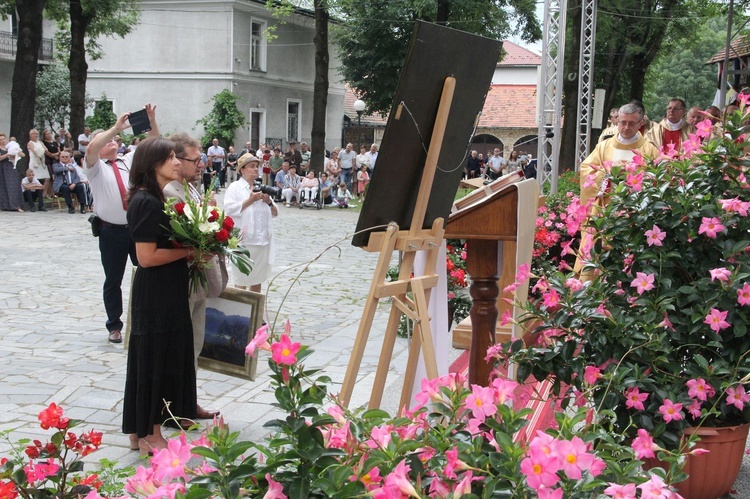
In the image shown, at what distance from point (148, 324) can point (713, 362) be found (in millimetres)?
3001

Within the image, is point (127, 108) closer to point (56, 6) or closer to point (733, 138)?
point (56, 6)

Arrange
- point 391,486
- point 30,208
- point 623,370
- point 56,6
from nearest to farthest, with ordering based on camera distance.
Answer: point 391,486 → point 623,370 → point 30,208 → point 56,6

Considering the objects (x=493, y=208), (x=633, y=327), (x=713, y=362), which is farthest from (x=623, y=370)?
(x=493, y=208)

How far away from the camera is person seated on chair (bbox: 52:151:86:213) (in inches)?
824

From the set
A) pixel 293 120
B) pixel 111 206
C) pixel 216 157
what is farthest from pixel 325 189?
pixel 293 120

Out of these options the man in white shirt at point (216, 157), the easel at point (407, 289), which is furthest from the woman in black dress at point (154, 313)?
the man in white shirt at point (216, 157)

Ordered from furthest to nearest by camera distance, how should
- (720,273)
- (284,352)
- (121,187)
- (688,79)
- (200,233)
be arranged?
(688,79) < (121,187) < (200,233) < (720,273) < (284,352)

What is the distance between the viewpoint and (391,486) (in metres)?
1.96

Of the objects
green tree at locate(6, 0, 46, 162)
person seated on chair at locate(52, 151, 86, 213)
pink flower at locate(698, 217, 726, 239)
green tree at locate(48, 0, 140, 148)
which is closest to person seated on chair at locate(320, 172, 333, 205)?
green tree at locate(48, 0, 140, 148)

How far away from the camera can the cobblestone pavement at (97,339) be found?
587 cm

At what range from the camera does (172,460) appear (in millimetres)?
2023

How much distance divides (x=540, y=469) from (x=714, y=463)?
250cm

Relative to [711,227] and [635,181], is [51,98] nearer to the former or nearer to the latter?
[635,181]

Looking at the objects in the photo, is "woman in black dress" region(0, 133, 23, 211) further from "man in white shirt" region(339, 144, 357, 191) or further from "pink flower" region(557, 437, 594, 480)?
"pink flower" region(557, 437, 594, 480)
